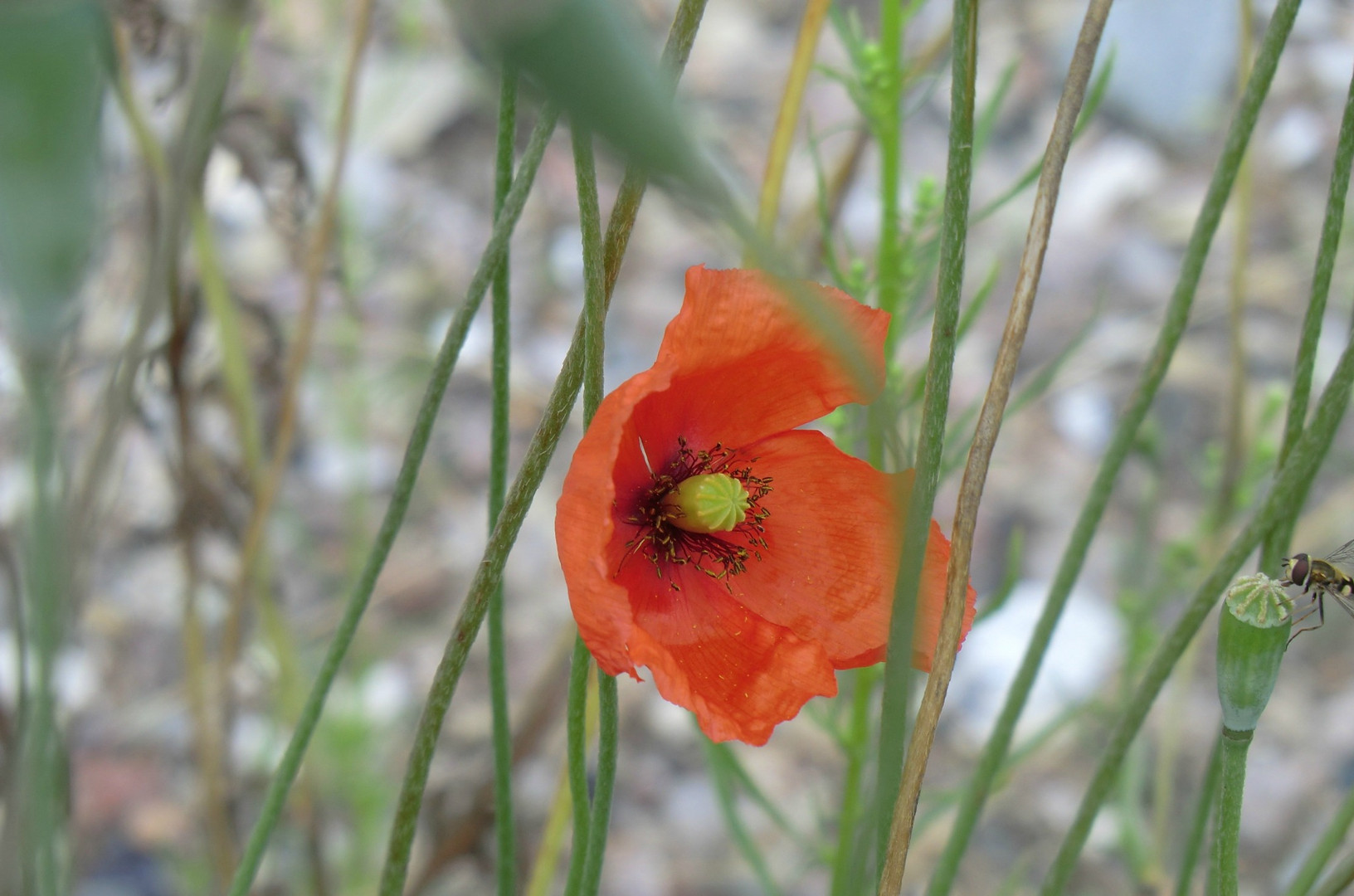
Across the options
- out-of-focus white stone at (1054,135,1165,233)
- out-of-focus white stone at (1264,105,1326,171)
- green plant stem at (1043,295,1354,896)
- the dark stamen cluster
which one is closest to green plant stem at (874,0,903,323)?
the dark stamen cluster

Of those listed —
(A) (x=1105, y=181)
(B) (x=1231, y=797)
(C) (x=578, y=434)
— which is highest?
(A) (x=1105, y=181)

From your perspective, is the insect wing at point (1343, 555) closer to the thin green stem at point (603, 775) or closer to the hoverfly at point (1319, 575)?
the hoverfly at point (1319, 575)

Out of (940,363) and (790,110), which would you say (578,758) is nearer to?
(940,363)

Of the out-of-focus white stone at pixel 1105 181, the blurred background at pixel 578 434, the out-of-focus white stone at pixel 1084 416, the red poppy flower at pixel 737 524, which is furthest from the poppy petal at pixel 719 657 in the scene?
the out-of-focus white stone at pixel 1105 181

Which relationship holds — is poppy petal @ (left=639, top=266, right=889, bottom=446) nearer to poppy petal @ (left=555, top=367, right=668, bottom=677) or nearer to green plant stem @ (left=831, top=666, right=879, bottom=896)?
poppy petal @ (left=555, top=367, right=668, bottom=677)

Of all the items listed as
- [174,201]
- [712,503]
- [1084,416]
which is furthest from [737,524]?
[1084,416]

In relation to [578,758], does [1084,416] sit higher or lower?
higher

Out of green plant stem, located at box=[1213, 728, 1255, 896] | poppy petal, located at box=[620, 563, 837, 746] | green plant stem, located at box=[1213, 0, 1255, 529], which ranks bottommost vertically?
green plant stem, located at box=[1213, 728, 1255, 896]
